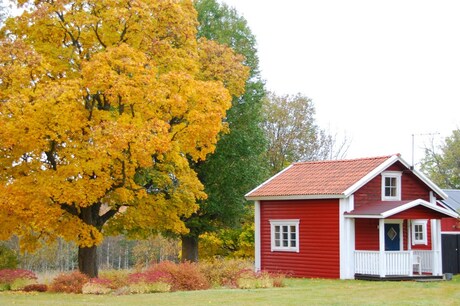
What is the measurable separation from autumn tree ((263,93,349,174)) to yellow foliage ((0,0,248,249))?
32.1m

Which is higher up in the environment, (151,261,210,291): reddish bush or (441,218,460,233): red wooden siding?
(441,218,460,233): red wooden siding

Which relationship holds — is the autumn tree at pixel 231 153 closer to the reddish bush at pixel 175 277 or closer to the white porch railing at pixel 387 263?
the white porch railing at pixel 387 263

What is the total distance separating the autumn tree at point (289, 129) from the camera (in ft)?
208

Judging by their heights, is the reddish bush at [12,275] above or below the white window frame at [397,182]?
below

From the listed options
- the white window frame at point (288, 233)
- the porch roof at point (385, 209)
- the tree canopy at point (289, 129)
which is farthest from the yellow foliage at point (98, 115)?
the tree canopy at point (289, 129)

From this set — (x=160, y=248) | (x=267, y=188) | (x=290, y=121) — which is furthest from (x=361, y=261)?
(x=290, y=121)

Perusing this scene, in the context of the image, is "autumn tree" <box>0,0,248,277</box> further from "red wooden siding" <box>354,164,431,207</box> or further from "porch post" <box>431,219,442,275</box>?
"porch post" <box>431,219,442,275</box>

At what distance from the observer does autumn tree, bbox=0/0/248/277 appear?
2633 centimetres

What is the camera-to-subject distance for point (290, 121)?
6450 cm

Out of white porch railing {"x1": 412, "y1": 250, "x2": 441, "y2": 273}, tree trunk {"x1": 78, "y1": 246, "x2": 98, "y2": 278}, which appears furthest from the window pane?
tree trunk {"x1": 78, "y1": 246, "x2": 98, "y2": 278}

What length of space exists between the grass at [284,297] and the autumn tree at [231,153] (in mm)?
13723

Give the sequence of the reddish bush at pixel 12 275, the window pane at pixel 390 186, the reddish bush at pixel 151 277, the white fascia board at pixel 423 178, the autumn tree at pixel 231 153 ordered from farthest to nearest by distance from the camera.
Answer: the autumn tree at pixel 231 153 → the window pane at pixel 390 186 → the white fascia board at pixel 423 178 → the reddish bush at pixel 12 275 → the reddish bush at pixel 151 277

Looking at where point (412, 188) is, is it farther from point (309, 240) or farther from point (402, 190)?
point (309, 240)

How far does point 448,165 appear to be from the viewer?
76.3 metres
